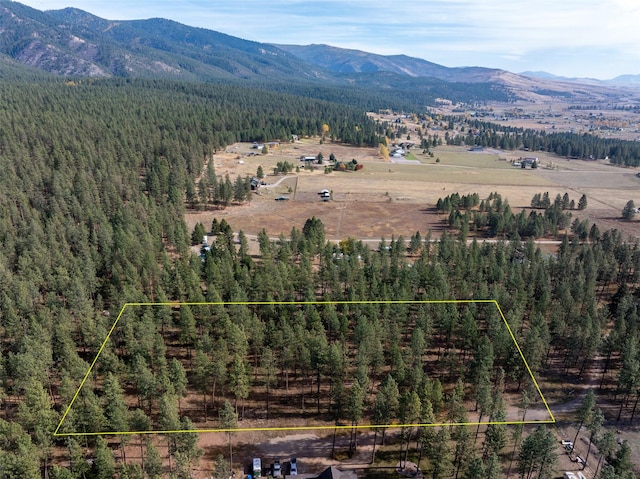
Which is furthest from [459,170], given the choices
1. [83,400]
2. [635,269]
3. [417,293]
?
[83,400]

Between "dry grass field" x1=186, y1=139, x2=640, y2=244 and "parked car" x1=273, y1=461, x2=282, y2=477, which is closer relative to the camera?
"parked car" x1=273, y1=461, x2=282, y2=477

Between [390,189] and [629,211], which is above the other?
[390,189]

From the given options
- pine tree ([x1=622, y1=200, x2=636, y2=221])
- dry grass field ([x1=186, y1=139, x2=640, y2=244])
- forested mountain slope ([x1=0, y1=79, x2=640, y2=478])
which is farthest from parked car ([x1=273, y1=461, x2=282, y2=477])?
pine tree ([x1=622, y1=200, x2=636, y2=221])

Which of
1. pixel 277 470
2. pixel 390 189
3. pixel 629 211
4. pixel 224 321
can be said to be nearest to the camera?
pixel 277 470

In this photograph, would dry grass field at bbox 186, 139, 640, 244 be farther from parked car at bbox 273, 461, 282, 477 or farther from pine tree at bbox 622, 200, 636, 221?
parked car at bbox 273, 461, 282, 477

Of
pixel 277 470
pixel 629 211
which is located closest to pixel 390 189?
pixel 629 211

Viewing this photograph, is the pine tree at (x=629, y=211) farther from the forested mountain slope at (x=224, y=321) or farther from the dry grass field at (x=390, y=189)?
the forested mountain slope at (x=224, y=321)

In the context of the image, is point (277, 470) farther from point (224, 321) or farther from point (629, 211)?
point (629, 211)

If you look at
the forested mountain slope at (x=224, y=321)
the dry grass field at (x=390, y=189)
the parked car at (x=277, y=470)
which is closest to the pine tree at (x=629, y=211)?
the dry grass field at (x=390, y=189)
